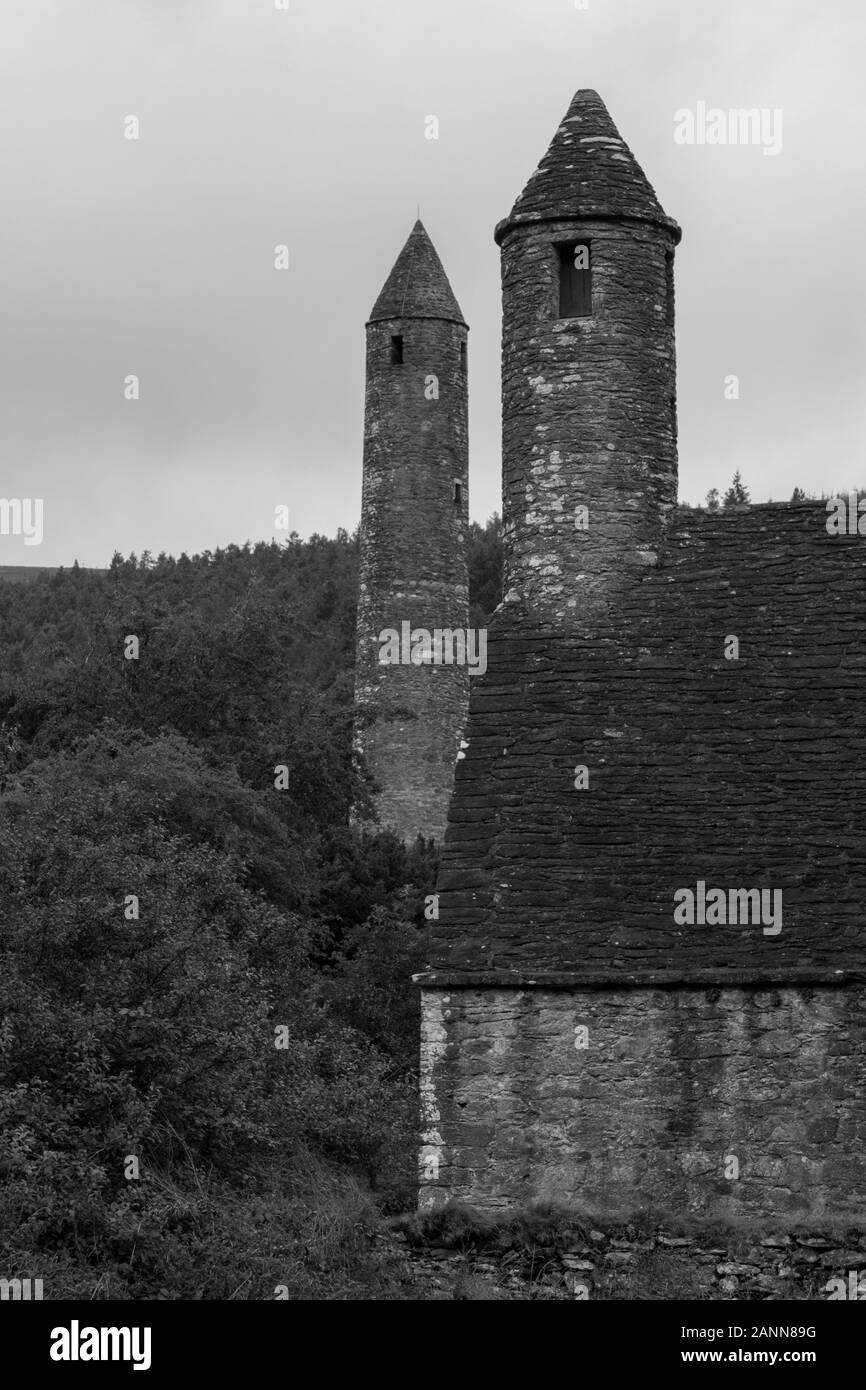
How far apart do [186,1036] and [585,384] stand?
21.9ft

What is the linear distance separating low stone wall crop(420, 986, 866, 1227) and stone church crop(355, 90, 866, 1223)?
2 centimetres

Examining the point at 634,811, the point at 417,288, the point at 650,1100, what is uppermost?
the point at 417,288

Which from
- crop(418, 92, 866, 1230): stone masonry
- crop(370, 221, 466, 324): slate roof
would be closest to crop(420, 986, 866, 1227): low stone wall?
crop(418, 92, 866, 1230): stone masonry

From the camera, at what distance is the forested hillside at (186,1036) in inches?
578

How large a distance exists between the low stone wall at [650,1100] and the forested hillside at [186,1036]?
121 centimetres

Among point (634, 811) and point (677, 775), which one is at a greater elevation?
point (677, 775)

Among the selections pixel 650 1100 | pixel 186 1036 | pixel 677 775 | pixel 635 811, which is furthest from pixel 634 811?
pixel 186 1036

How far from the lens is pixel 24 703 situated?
117 ft

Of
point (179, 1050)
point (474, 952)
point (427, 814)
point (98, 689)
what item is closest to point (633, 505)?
point (474, 952)

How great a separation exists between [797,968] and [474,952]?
2.36 m

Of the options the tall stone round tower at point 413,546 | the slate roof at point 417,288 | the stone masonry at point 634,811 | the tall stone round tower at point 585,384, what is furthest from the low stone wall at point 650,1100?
the slate roof at point 417,288

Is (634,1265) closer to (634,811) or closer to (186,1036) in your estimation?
(634,811)

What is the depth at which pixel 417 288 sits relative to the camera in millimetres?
44688

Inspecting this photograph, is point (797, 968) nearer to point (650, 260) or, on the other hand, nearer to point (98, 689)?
point (650, 260)
